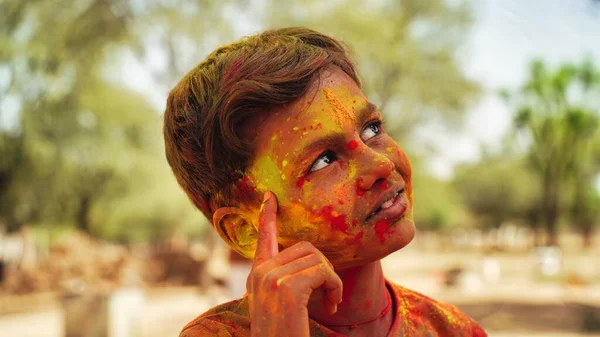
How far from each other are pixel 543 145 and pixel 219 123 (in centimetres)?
4222

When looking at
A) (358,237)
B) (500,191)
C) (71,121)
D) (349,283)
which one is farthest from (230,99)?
(500,191)

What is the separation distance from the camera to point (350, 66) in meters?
2.21

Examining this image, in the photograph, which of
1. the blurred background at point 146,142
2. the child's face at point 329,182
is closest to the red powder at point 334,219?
the child's face at point 329,182

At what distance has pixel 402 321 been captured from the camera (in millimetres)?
2162

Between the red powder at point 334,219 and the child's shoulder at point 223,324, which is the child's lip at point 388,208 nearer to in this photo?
the red powder at point 334,219

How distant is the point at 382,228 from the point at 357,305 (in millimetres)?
303

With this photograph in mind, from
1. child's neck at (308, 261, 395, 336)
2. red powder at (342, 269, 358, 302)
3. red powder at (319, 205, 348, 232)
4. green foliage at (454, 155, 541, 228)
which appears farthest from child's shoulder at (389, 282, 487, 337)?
green foliage at (454, 155, 541, 228)

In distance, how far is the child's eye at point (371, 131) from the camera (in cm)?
206

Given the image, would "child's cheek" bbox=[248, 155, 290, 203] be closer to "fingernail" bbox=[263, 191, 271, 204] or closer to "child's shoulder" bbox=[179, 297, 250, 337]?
"fingernail" bbox=[263, 191, 271, 204]

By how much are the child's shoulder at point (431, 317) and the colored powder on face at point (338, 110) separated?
0.67 m

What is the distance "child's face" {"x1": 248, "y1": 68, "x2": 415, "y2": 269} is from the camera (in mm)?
1903

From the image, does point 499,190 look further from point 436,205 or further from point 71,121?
point 71,121

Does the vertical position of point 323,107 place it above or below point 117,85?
below

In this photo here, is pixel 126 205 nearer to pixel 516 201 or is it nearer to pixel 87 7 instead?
pixel 87 7
